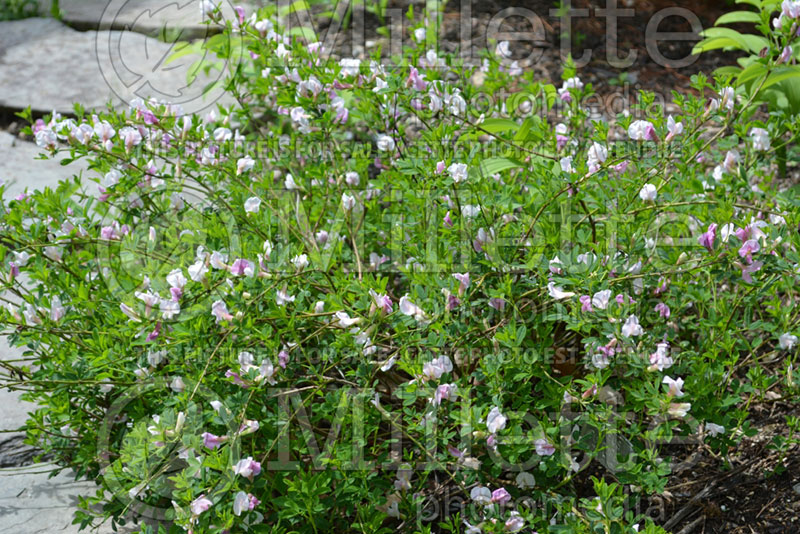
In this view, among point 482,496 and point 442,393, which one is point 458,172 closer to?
point 442,393

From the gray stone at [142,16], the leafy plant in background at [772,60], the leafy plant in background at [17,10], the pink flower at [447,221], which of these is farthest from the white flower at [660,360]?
the leafy plant in background at [17,10]

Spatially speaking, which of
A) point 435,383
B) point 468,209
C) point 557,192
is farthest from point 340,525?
point 557,192

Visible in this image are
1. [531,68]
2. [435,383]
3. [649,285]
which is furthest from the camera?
[531,68]

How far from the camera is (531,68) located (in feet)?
13.2

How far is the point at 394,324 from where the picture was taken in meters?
1.79

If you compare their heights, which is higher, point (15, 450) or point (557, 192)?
point (557, 192)

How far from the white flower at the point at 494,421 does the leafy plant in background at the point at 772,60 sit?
1.08 meters

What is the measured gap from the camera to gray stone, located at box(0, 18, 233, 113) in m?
3.92

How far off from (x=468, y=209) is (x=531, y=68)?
2.33m

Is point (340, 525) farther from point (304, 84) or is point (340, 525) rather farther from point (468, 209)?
point (304, 84)

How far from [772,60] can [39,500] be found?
232 centimetres

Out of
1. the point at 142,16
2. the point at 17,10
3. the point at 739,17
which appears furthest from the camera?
the point at 17,10

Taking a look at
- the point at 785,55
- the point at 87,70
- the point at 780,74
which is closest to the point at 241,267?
the point at 785,55

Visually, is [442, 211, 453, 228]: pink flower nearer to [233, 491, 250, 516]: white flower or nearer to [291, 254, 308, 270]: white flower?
[291, 254, 308, 270]: white flower
